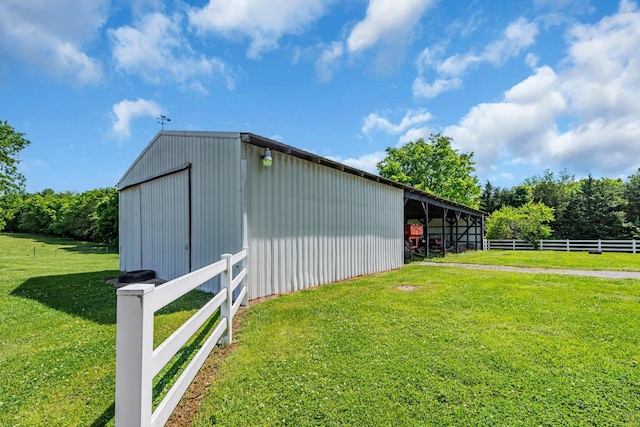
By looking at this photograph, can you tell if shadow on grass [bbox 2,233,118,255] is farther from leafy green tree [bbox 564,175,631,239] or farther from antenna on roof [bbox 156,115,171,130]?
leafy green tree [bbox 564,175,631,239]

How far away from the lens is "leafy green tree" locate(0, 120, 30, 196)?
53.1ft

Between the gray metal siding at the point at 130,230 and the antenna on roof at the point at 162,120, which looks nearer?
the antenna on roof at the point at 162,120

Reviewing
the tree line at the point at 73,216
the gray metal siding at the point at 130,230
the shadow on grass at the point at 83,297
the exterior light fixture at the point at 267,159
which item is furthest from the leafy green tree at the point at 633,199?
the tree line at the point at 73,216

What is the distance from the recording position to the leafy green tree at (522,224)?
23078mm

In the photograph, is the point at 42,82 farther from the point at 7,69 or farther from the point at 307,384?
the point at 307,384

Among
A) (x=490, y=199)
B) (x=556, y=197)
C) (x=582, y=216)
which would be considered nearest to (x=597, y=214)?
(x=582, y=216)

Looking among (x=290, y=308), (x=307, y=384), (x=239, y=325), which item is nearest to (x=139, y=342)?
(x=307, y=384)

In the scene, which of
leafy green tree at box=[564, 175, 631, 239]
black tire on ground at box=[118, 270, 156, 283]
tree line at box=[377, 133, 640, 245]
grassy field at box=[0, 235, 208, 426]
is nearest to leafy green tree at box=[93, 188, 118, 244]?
black tire on ground at box=[118, 270, 156, 283]

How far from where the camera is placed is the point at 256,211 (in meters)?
6.02

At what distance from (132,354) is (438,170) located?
31.6m

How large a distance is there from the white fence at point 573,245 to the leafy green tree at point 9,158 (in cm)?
3167

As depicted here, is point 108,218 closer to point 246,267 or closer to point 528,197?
point 246,267

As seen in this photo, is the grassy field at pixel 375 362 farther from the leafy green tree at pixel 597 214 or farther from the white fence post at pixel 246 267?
the leafy green tree at pixel 597 214

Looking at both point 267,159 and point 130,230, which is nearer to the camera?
point 267,159
